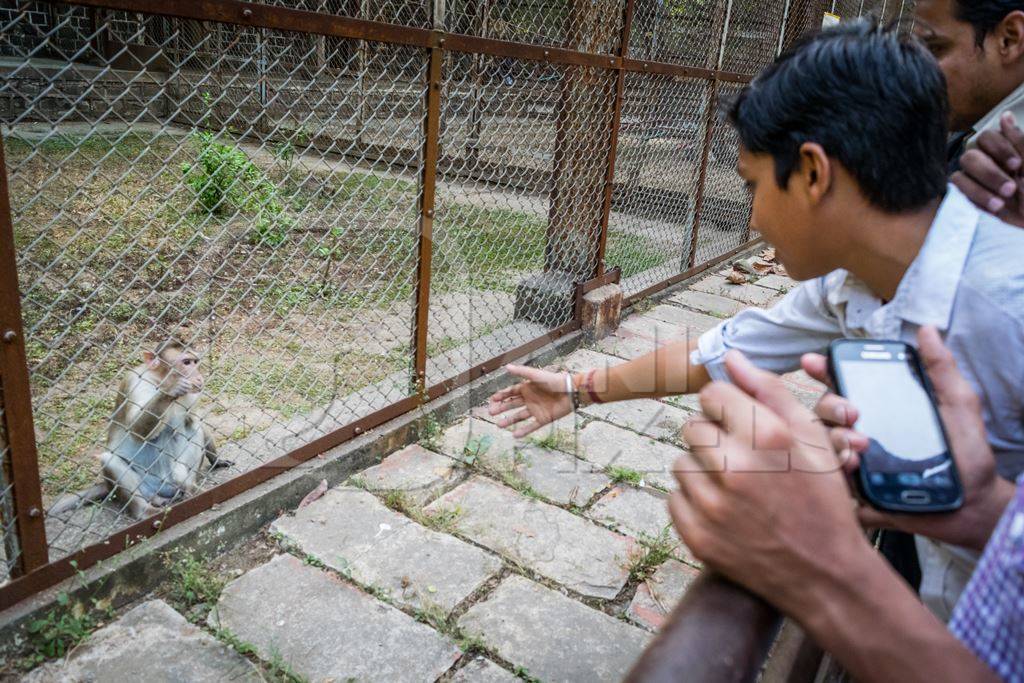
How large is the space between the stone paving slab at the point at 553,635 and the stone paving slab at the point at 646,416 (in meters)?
1.37

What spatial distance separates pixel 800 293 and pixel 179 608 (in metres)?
2.06

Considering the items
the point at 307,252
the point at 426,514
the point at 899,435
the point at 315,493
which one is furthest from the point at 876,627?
the point at 307,252

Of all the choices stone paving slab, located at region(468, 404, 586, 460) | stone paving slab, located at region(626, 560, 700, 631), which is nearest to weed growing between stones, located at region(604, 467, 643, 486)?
stone paving slab, located at region(468, 404, 586, 460)

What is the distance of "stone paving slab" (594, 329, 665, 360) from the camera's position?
478cm

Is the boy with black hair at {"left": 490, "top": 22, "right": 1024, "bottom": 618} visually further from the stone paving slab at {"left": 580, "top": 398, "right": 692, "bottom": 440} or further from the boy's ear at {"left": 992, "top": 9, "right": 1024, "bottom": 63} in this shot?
the stone paving slab at {"left": 580, "top": 398, "right": 692, "bottom": 440}

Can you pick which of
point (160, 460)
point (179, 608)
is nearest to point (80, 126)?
point (160, 460)

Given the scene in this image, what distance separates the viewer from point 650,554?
2812 mm

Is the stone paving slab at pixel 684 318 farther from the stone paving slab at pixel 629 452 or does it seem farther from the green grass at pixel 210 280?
the stone paving slab at pixel 629 452

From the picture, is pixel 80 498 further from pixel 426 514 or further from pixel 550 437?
pixel 550 437

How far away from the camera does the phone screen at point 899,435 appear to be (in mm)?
777

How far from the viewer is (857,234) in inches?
55.1

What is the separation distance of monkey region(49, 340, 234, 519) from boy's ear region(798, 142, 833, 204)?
2452mm

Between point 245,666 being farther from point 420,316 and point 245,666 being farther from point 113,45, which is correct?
point 113,45

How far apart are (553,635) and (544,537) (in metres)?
0.53
